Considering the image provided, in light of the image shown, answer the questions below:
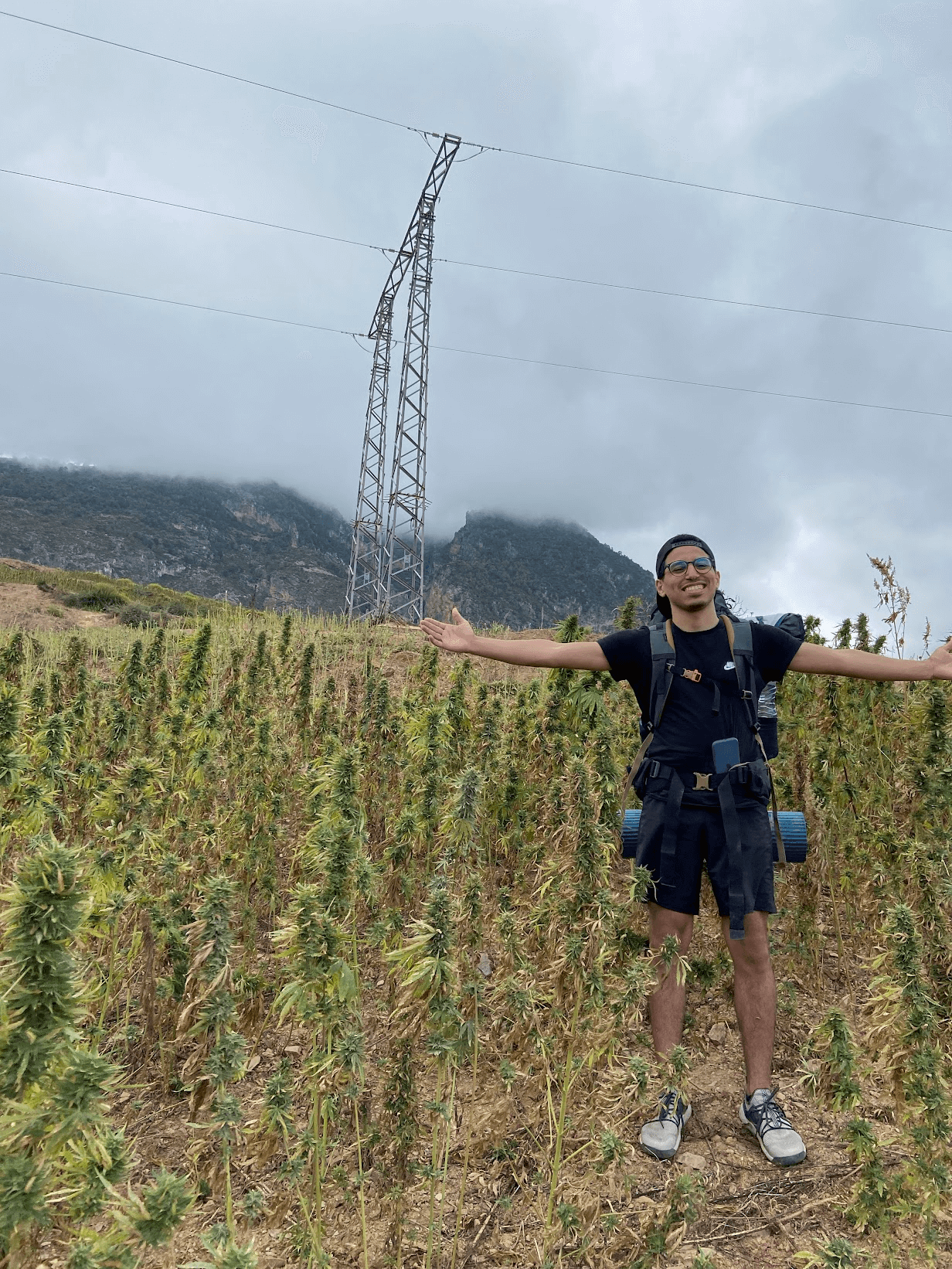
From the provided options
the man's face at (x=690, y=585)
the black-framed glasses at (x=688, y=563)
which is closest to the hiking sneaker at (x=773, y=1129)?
the man's face at (x=690, y=585)

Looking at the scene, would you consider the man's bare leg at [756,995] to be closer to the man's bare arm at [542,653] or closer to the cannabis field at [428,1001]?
the cannabis field at [428,1001]

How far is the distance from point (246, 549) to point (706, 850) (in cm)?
12595

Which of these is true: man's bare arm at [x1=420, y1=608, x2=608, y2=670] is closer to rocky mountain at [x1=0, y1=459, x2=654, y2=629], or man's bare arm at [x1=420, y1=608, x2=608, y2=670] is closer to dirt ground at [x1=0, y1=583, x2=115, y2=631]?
dirt ground at [x1=0, y1=583, x2=115, y2=631]

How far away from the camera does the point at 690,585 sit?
3.05 metres

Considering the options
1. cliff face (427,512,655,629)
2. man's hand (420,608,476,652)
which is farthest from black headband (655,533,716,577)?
cliff face (427,512,655,629)

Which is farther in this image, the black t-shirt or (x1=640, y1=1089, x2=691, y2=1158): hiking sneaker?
the black t-shirt

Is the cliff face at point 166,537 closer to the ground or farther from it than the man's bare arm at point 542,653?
farther from it

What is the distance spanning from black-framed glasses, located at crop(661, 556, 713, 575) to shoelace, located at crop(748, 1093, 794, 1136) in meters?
2.17

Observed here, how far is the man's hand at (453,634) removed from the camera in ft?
10.8

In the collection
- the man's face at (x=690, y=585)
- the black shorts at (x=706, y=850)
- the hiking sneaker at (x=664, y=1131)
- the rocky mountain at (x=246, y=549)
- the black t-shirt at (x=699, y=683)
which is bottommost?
the hiking sneaker at (x=664, y=1131)

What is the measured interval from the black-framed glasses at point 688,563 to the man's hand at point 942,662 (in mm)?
1081

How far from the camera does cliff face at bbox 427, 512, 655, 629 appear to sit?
10431 centimetres

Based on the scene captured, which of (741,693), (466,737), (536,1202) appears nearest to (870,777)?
(741,693)

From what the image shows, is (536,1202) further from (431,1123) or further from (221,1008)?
(221,1008)
